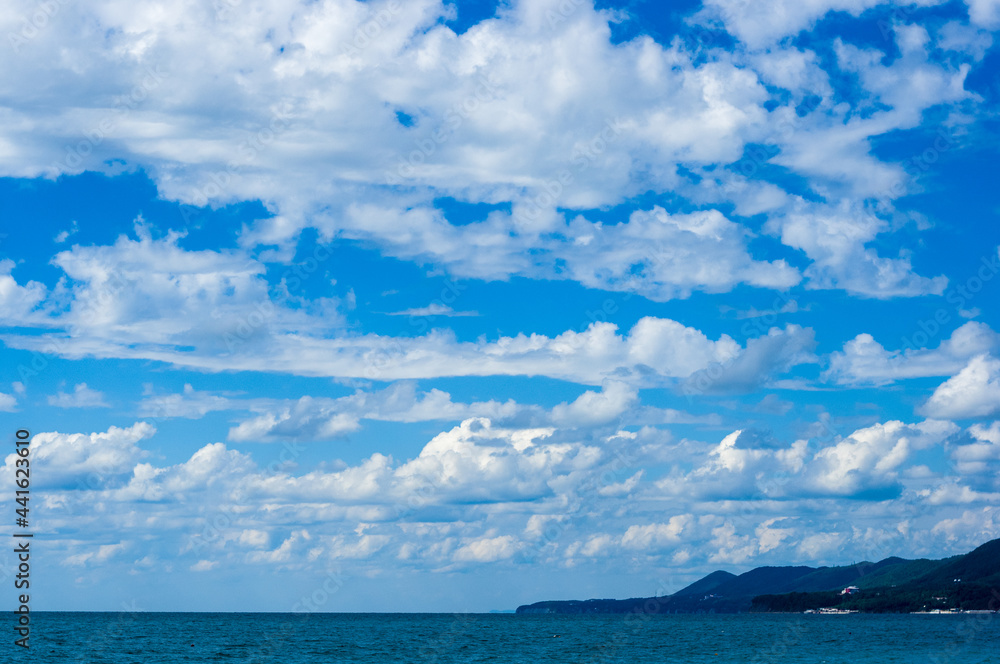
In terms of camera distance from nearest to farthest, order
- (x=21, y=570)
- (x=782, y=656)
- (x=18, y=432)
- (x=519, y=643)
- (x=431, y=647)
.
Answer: (x=18, y=432)
(x=21, y=570)
(x=782, y=656)
(x=431, y=647)
(x=519, y=643)

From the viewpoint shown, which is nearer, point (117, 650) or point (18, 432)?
point (18, 432)

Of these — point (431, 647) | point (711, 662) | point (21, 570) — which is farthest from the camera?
point (431, 647)

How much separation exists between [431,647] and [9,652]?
2856 inches

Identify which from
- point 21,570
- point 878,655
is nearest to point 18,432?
point 21,570

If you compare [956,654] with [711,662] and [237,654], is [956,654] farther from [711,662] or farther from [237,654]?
[237,654]

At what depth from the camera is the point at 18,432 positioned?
62.2 metres

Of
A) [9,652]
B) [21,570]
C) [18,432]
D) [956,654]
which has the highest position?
[18,432]

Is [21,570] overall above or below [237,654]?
above

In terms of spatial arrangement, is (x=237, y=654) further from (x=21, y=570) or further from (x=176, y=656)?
(x=21, y=570)

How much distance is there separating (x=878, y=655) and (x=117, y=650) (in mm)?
128031

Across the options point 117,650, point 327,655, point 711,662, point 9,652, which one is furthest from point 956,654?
point 9,652

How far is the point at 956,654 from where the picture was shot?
6024 inches

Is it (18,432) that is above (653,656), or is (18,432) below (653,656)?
above

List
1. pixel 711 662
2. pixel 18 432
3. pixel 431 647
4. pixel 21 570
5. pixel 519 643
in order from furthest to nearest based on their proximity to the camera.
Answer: pixel 519 643 < pixel 431 647 < pixel 711 662 < pixel 21 570 < pixel 18 432
